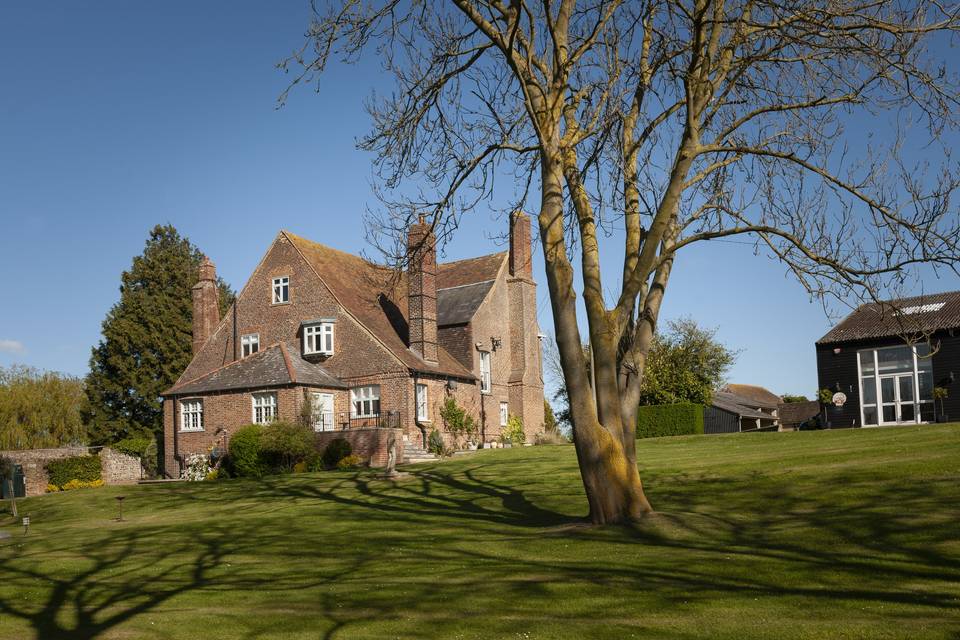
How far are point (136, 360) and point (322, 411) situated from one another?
21652 mm

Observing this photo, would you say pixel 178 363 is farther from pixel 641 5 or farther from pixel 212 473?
pixel 641 5

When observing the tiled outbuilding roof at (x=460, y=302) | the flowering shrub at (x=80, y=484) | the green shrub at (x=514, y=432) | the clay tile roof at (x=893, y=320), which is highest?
the tiled outbuilding roof at (x=460, y=302)

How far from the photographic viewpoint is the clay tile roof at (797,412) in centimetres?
6512

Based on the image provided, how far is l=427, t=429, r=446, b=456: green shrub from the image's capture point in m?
37.5

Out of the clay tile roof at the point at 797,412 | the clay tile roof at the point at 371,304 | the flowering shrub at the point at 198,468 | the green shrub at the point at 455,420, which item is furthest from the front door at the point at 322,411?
the clay tile roof at the point at 797,412

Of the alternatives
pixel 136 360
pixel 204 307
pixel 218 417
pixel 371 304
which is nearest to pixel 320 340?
pixel 371 304

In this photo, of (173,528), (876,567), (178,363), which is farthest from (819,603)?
(178,363)

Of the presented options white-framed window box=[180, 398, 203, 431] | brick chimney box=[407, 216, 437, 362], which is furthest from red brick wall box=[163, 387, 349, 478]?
brick chimney box=[407, 216, 437, 362]

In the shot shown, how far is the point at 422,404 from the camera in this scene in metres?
38.6

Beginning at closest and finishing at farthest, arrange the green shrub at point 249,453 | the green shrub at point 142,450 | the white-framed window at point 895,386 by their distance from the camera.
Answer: the green shrub at point 249,453
the white-framed window at point 895,386
the green shrub at point 142,450

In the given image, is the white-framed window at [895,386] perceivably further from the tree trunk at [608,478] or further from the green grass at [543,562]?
the tree trunk at [608,478]

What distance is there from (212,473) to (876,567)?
29222 millimetres

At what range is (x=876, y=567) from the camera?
10.3 m

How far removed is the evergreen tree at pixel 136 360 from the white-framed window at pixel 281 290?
48.8 ft
